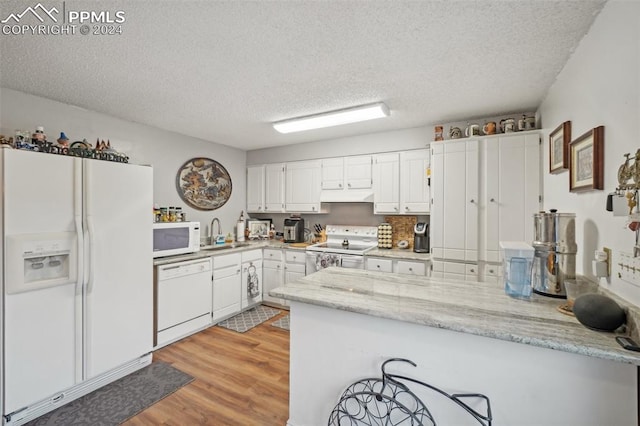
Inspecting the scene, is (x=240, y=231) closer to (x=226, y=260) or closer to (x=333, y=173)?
(x=226, y=260)

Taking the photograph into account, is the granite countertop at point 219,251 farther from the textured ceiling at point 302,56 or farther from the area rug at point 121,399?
the textured ceiling at point 302,56

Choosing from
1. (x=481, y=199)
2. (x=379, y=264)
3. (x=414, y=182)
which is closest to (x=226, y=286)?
(x=379, y=264)

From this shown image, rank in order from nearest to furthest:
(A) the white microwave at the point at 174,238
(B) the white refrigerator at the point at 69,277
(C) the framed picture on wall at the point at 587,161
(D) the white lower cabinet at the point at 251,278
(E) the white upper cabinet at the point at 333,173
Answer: (C) the framed picture on wall at the point at 587,161, (B) the white refrigerator at the point at 69,277, (A) the white microwave at the point at 174,238, (D) the white lower cabinet at the point at 251,278, (E) the white upper cabinet at the point at 333,173

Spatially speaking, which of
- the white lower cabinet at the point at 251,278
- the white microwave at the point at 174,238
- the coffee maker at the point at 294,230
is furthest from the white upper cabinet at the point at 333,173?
the white microwave at the point at 174,238

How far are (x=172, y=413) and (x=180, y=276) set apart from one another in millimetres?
1383

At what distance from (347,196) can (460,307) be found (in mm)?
2630

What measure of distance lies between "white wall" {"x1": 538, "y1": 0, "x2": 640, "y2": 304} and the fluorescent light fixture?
1.40 metres

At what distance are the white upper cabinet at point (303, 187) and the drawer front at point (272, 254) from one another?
2.33 ft

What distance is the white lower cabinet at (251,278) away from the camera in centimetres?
384

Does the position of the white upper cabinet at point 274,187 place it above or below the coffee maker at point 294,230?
above

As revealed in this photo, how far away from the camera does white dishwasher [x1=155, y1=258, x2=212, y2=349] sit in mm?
2848

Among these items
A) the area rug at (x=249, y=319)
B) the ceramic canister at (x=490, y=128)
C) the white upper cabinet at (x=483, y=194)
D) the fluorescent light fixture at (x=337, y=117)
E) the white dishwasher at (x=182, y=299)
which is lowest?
the area rug at (x=249, y=319)

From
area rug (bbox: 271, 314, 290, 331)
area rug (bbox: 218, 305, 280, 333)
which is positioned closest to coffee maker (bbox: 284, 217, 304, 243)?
area rug (bbox: 218, 305, 280, 333)

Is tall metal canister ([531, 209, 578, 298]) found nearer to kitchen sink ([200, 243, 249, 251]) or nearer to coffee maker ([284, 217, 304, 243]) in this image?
coffee maker ([284, 217, 304, 243])
